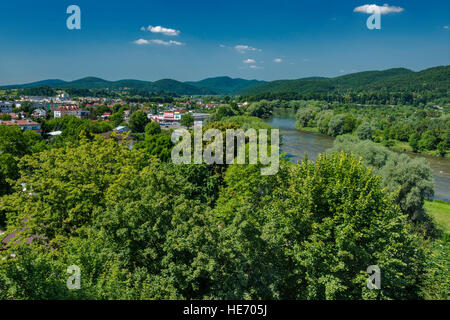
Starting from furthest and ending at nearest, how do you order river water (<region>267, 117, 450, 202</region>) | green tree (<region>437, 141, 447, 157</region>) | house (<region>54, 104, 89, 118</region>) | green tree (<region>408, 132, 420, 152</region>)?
house (<region>54, 104, 89, 118</region>) → green tree (<region>408, 132, 420, 152</region>) → green tree (<region>437, 141, 447, 157</region>) → river water (<region>267, 117, 450, 202</region>)

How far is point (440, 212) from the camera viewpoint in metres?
28.6

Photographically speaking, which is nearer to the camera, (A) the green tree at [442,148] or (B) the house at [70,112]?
(A) the green tree at [442,148]

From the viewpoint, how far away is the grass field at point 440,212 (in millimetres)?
25647

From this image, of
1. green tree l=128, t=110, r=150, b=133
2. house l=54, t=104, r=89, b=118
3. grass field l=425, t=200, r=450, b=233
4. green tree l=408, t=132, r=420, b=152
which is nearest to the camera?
grass field l=425, t=200, r=450, b=233

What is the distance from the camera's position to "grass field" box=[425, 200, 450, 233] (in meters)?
25.6

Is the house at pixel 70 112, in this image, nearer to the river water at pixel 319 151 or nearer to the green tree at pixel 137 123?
the green tree at pixel 137 123

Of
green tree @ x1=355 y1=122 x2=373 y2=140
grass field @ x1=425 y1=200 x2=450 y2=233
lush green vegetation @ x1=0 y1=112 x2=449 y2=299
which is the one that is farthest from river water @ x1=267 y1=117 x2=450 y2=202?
lush green vegetation @ x1=0 y1=112 x2=449 y2=299

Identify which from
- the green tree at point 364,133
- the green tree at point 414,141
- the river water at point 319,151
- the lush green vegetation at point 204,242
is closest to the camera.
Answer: the lush green vegetation at point 204,242

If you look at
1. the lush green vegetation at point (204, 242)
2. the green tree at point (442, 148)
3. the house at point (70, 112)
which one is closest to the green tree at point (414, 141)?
the green tree at point (442, 148)

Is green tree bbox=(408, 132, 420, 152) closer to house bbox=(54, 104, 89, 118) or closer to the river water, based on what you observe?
the river water

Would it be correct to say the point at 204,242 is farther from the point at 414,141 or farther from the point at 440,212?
the point at 414,141

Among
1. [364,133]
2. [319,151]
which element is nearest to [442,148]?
[364,133]

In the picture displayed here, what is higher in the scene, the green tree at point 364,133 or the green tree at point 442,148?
the green tree at point 364,133
